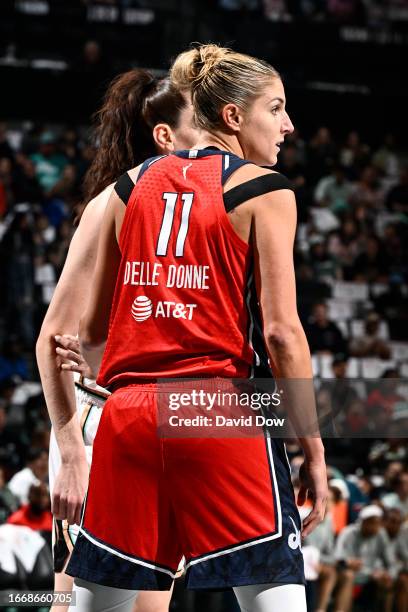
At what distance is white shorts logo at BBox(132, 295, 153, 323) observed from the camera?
2617 millimetres

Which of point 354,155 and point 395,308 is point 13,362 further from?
point 354,155

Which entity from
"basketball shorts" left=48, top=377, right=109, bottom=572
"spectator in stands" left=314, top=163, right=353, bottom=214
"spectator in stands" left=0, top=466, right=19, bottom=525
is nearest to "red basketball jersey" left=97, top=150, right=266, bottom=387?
"basketball shorts" left=48, top=377, right=109, bottom=572

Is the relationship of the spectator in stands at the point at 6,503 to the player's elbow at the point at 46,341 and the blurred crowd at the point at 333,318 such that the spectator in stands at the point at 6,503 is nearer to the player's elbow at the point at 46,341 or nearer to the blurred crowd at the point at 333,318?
the blurred crowd at the point at 333,318

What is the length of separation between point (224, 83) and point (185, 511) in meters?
1.07

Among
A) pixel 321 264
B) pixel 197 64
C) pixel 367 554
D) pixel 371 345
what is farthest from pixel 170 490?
pixel 321 264

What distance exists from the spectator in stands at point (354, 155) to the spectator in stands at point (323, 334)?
4.93 meters

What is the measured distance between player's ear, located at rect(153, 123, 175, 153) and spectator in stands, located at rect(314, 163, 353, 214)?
43.8 ft

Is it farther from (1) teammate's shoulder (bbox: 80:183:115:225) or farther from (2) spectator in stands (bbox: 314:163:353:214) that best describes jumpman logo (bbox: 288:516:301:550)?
(2) spectator in stands (bbox: 314:163:353:214)

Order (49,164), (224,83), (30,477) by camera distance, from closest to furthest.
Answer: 1. (224,83)
2. (30,477)
3. (49,164)

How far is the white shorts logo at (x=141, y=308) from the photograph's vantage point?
2617mm

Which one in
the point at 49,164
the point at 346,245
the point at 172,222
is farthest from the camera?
the point at 49,164

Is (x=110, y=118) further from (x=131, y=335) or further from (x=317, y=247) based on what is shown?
(x=317, y=247)

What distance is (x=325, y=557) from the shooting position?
9359mm

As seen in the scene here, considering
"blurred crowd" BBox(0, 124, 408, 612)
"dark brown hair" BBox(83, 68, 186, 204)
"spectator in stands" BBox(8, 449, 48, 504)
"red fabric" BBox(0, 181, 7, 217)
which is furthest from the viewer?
"red fabric" BBox(0, 181, 7, 217)
